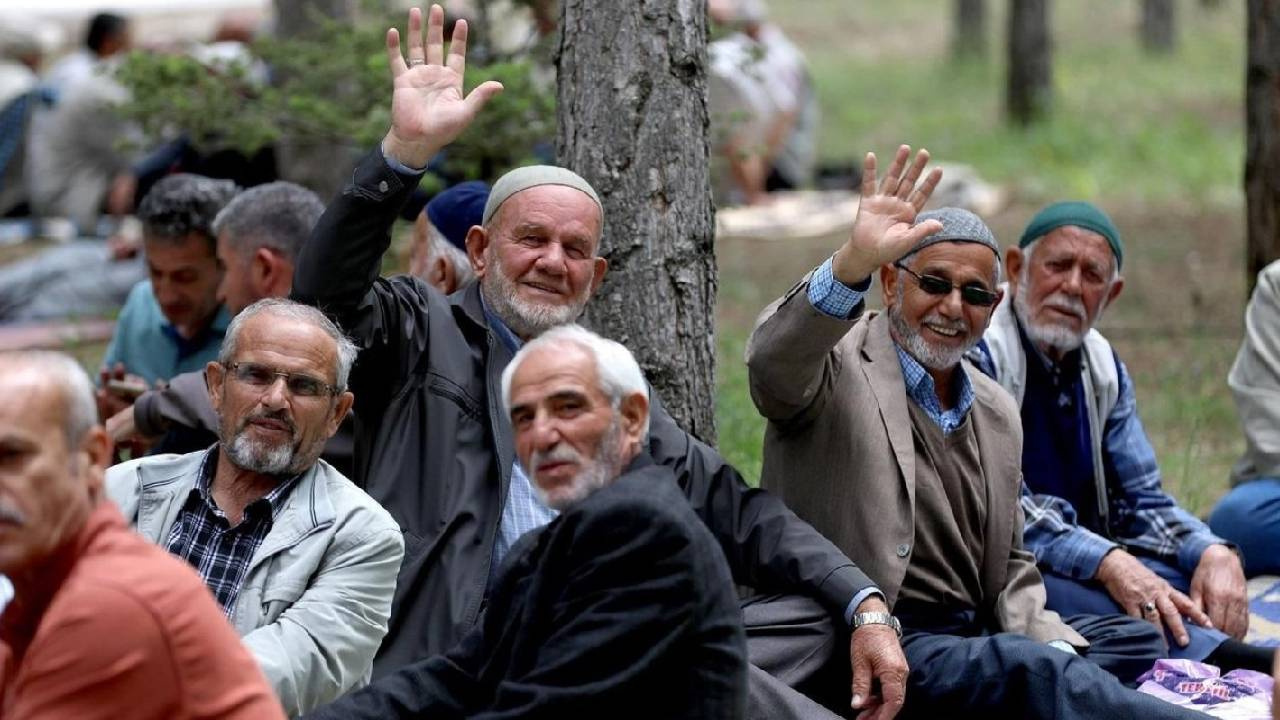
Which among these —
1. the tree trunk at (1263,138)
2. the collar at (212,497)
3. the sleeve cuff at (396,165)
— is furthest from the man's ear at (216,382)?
the tree trunk at (1263,138)

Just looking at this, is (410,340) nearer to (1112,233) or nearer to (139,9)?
(1112,233)

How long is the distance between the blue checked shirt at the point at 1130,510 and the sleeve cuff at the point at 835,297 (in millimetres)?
1265

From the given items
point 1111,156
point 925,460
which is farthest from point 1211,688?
point 1111,156

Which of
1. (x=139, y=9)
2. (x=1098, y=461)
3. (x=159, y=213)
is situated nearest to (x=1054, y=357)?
(x=1098, y=461)

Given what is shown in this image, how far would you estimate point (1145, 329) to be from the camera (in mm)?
10164

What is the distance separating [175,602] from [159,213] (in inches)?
142

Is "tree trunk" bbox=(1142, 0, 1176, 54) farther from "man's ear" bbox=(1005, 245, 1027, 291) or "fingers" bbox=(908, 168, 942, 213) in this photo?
"fingers" bbox=(908, 168, 942, 213)

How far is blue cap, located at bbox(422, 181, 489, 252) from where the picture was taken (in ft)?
18.3

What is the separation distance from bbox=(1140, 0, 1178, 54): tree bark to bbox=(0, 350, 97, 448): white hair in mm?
24948

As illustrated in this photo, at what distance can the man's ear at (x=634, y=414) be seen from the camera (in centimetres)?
362

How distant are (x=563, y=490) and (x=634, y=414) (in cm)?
23

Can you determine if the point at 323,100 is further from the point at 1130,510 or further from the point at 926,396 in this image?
→ the point at 1130,510

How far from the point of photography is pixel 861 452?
4730 millimetres

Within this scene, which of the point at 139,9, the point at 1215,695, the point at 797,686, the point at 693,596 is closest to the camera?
the point at 693,596
